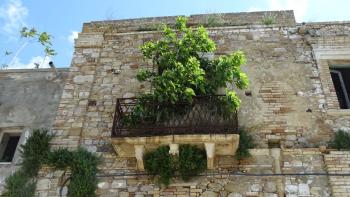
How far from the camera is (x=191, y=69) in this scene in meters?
7.98

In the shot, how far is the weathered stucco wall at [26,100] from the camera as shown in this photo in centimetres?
915

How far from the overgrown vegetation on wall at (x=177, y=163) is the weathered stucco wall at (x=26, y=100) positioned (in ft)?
8.52

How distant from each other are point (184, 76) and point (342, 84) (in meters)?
3.59

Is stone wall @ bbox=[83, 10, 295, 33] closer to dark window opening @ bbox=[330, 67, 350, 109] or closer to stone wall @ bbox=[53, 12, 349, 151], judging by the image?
stone wall @ bbox=[53, 12, 349, 151]

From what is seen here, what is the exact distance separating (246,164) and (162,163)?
1456 mm

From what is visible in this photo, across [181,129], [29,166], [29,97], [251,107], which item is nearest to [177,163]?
[181,129]

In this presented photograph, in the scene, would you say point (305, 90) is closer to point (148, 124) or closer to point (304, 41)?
point (304, 41)

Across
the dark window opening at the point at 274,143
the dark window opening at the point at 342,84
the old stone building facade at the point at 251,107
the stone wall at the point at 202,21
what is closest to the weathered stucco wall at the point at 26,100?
the old stone building facade at the point at 251,107

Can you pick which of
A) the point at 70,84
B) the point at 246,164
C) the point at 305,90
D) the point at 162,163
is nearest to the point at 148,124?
the point at 162,163

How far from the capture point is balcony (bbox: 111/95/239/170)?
24.8 ft

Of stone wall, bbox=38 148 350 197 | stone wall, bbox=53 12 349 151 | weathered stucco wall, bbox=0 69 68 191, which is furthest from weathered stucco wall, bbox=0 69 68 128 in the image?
stone wall, bbox=38 148 350 197

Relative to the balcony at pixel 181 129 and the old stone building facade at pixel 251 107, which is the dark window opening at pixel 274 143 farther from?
the balcony at pixel 181 129

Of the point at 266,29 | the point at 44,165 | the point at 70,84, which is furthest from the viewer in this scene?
the point at 266,29

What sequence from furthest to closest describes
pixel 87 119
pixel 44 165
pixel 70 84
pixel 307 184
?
pixel 70 84
pixel 87 119
pixel 44 165
pixel 307 184
